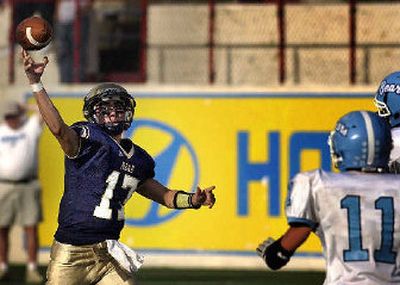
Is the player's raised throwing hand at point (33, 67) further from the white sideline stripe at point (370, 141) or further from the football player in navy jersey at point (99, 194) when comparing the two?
the white sideline stripe at point (370, 141)

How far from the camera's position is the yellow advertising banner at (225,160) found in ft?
34.6

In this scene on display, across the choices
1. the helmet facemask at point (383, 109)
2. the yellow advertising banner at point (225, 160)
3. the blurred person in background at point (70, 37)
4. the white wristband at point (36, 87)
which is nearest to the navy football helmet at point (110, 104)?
the white wristband at point (36, 87)

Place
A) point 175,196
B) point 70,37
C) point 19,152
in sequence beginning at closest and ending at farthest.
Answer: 1. point 175,196
2. point 19,152
3. point 70,37

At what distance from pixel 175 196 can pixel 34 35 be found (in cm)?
109

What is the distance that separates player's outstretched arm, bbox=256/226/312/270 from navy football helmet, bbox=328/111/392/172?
294 mm

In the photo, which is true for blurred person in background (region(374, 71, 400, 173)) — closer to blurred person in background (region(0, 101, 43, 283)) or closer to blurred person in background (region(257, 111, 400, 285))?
blurred person in background (region(257, 111, 400, 285))

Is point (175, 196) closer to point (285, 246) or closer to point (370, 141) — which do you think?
point (285, 246)

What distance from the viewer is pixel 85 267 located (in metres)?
5.42

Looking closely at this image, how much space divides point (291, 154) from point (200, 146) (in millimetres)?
869

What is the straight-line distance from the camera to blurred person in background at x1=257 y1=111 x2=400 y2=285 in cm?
409

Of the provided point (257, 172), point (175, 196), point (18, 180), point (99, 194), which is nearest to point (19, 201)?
point (18, 180)

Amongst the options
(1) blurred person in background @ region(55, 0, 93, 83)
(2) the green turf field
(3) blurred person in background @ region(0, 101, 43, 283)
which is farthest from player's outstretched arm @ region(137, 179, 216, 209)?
(1) blurred person in background @ region(55, 0, 93, 83)

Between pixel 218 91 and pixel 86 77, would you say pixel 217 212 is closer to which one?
pixel 218 91

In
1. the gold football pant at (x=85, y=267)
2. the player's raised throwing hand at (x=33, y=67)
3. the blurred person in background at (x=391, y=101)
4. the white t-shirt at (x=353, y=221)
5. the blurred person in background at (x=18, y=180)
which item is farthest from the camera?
the blurred person in background at (x=18, y=180)
